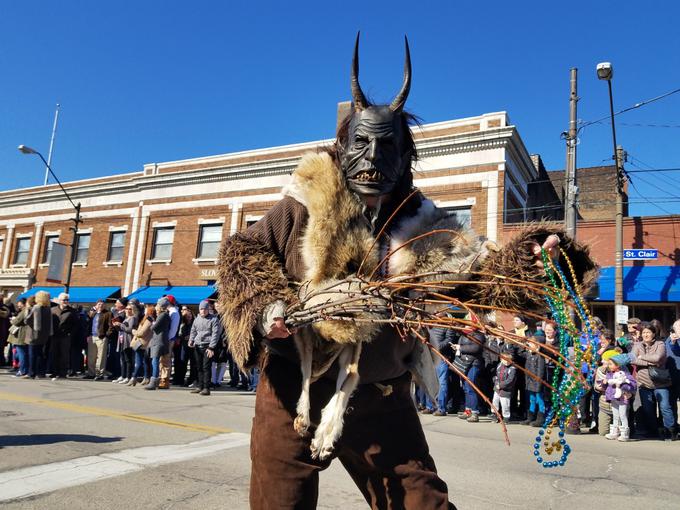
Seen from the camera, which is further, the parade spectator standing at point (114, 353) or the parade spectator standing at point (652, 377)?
the parade spectator standing at point (114, 353)

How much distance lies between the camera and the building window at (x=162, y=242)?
24.5 m

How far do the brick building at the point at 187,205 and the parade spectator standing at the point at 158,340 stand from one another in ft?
31.9

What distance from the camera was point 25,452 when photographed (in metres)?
4.95

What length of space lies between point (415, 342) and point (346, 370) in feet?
1.45

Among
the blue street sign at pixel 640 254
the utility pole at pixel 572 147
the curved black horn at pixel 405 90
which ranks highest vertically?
the utility pole at pixel 572 147

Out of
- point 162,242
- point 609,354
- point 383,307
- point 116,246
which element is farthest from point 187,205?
point 383,307

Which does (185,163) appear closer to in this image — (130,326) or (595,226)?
(130,326)

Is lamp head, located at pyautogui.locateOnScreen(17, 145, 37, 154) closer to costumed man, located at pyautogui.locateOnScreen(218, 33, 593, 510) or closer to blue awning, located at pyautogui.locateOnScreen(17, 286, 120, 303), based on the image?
blue awning, located at pyautogui.locateOnScreen(17, 286, 120, 303)

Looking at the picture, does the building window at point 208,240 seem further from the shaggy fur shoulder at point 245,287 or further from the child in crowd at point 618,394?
the shaggy fur shoulder at point 245,287

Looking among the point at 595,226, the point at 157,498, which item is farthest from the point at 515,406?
the point at 595,226

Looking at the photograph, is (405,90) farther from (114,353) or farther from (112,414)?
(114,353)

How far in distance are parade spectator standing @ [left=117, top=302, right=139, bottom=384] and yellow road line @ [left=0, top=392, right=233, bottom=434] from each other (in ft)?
9.92

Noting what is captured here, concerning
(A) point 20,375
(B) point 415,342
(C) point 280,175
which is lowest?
(A) point 20,375

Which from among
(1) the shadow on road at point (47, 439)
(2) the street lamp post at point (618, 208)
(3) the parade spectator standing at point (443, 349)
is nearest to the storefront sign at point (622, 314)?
(2) the street lamp post at point (618, 208)
